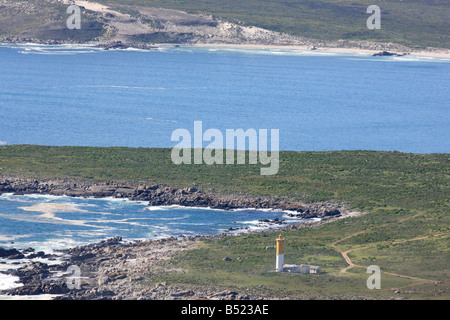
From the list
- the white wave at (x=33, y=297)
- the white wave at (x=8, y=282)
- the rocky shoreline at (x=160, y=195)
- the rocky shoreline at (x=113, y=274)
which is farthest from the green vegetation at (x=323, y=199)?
the white wave at (x=8, y=282)

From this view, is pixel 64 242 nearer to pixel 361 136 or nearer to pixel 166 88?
pixel 361 136

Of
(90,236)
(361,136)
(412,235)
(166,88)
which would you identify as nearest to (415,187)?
(412,235)

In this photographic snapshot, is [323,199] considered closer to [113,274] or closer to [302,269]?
[302,269]

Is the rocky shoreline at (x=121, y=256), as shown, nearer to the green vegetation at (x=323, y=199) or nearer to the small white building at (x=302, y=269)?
the green vegetation at (x=323, y=199)

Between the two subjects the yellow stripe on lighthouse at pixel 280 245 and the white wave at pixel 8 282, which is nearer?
the white wave at pixel 8 282

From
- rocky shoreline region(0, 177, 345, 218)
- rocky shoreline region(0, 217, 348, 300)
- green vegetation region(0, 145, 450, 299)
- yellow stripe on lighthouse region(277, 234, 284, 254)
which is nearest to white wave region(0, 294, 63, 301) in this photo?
rocky shoreline region(0, 217, 348, 300)

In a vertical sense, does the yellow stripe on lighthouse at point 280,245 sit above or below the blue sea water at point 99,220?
above

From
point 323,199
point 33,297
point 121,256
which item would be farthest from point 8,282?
point 323,199
